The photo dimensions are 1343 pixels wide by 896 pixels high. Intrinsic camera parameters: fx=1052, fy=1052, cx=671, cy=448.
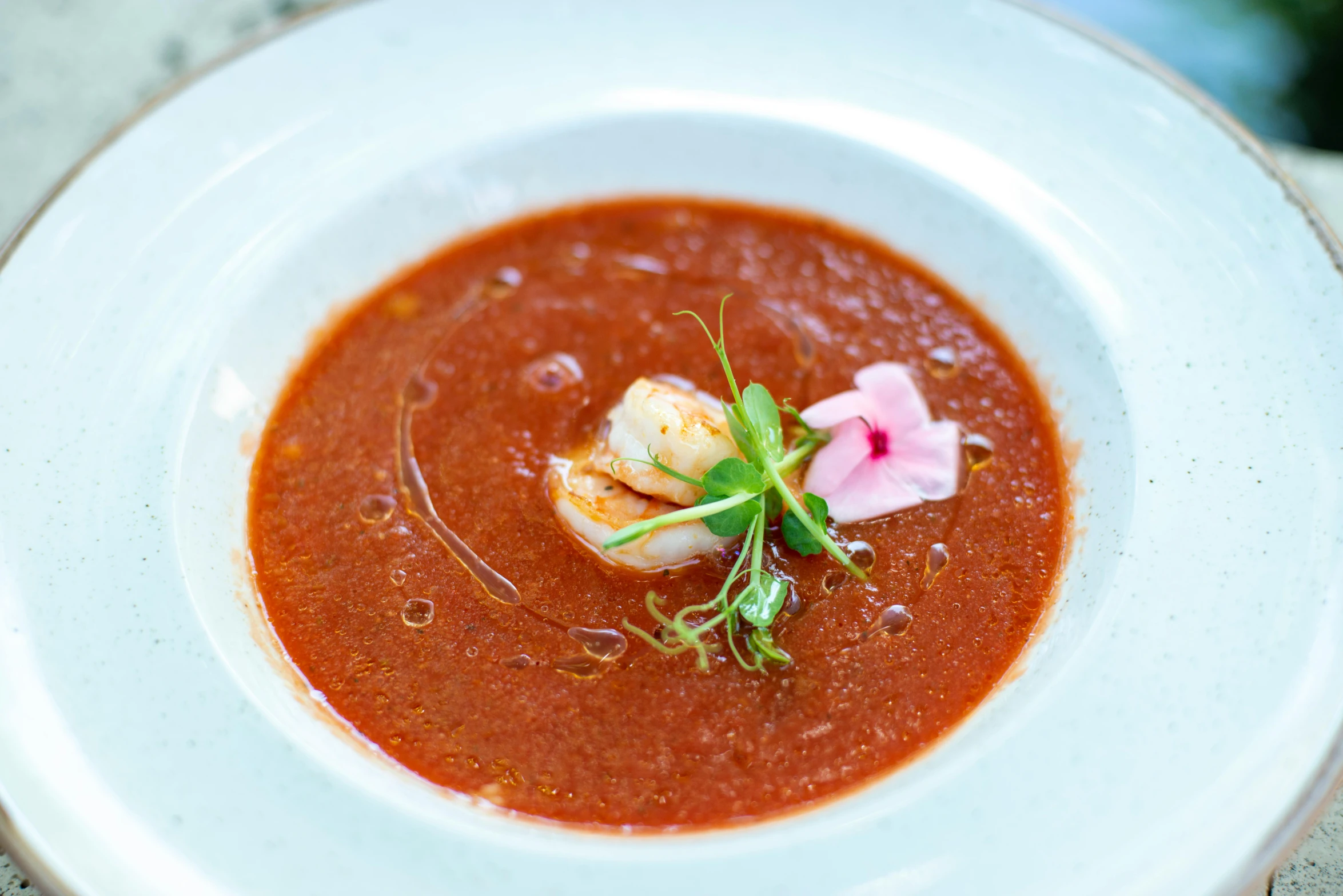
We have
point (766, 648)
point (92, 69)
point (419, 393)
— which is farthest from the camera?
point (92, 69)

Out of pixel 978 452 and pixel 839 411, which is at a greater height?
pixel 978 452

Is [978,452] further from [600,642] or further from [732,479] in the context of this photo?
[600,642]

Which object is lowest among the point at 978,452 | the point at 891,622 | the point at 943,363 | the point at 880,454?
the point at 891,622

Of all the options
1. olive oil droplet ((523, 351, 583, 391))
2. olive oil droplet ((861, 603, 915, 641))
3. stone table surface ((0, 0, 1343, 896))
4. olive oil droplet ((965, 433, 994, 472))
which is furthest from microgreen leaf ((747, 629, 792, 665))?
stone table surface ((0, 0, 1343, 896))

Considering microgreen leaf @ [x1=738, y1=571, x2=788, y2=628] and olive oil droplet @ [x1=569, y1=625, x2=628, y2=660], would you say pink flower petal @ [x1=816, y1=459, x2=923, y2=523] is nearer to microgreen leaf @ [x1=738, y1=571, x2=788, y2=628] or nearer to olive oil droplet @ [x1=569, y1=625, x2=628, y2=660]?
microgreen leaf @ [x1=738, y1=571, x2=788, y2=628]

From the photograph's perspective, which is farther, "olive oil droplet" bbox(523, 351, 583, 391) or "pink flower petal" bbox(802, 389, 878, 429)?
"olive oil droplet" bbox(523, 351, 583, 391)

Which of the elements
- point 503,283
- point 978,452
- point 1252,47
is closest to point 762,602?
point 978,452

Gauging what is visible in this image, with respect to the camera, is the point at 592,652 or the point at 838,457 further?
the point at 838,457
